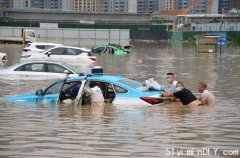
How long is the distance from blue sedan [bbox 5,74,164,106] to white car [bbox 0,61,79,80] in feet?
25.4

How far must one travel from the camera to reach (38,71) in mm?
24844

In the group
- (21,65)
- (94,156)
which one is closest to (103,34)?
(21,65)

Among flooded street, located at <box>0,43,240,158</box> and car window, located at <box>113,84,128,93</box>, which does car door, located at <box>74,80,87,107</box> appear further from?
car window, located at <box>113,84,128,93</box>

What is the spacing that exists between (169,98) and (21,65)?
9628 millimetres

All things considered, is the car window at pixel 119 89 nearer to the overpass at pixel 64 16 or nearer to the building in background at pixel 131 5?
the overpass at pixel 64 16

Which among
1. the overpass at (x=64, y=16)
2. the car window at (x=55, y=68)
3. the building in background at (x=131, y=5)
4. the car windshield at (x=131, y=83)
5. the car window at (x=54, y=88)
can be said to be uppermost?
the building in background at (x=131, y=5)

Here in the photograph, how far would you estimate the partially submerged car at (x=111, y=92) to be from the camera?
53.4ft

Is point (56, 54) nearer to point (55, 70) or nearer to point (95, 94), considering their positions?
point (55, 70)

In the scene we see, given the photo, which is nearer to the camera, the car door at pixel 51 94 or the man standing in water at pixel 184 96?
the car door at pixel 51 94

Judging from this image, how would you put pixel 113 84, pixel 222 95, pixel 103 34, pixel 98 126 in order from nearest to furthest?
pixel 98 126 < pixel 113 84 < pixel 222 95 < pixel 103 34

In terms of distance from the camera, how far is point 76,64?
39.1 metres

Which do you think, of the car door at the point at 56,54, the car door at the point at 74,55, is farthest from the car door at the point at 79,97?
the car door at the point at 74,55

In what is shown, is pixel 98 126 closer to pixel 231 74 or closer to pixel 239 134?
pixel 239 134

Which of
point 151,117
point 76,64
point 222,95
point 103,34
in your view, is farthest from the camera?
point 103,34
